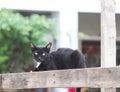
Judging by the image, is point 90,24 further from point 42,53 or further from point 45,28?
point 42,53

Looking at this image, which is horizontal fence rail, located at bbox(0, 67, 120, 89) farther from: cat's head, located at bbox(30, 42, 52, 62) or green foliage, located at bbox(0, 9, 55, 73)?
green foliage, located at bbox(0, 9, 55, 73)

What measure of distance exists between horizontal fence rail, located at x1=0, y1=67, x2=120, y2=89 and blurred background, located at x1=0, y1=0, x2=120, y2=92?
372cm

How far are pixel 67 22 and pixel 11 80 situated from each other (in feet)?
20.4

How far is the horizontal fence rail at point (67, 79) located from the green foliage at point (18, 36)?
4048 millimetres

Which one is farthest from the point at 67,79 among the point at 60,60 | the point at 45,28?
the point at 45,28

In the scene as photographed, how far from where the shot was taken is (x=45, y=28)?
8.72 meters

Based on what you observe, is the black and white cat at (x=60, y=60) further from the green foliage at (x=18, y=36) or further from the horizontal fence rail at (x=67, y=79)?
the green foliage at (x=18, y=36)

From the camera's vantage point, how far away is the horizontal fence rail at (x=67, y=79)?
3.30m

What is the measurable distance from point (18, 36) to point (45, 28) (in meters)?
0.53

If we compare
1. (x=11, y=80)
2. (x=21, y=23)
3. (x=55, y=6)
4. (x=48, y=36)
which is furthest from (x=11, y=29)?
(x=11, y=80)

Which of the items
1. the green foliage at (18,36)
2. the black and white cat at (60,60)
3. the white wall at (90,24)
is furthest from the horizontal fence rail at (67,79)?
the white wall at (90,24)

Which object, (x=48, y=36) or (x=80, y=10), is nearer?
(x=48, y=36)

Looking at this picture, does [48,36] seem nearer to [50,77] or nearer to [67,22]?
[67,22]

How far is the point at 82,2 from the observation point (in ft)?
33.3
